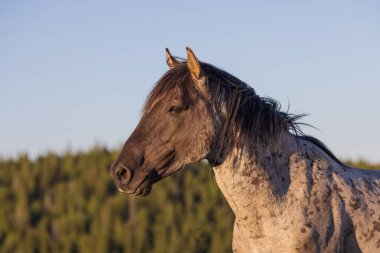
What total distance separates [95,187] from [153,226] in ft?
7.44

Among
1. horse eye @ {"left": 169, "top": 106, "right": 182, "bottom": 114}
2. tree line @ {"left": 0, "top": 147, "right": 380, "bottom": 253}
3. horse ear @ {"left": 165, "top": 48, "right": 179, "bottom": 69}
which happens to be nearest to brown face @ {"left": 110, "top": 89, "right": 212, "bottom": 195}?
horse eye @ {"left": 169, "top": 106, "right": 182, "bottom": 114}

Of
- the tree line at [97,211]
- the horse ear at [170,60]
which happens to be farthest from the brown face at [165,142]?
the tree line at [97,211]

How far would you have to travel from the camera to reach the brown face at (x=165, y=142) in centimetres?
574

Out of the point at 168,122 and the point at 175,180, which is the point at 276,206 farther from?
the point at 175,180

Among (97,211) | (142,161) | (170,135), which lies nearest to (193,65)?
(170,135)

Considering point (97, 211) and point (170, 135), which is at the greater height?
point (170, 135)

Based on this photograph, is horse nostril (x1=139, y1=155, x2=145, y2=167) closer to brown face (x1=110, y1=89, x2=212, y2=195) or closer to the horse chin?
brown face (x1=110, y1=89, x2=212, y2=195)

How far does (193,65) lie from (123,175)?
967 mm

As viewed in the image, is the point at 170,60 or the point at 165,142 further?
the point at 170,60

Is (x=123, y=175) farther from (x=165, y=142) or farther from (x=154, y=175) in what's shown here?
(x=165, y=142)

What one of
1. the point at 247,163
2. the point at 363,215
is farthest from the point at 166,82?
the point at 363,215

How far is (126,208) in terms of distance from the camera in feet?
67.9

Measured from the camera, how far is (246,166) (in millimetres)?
5902

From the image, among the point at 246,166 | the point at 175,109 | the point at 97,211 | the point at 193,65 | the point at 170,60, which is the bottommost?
the point at 97,211
